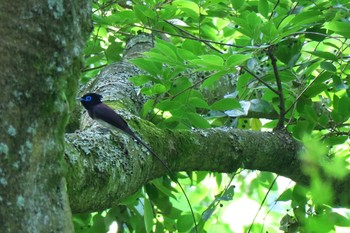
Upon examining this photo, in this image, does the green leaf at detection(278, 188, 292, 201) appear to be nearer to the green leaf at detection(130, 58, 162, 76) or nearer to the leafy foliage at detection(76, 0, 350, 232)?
the leafy foliage at detection(76, 0, 350, 232)

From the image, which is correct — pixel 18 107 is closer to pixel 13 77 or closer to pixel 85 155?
pixel 13 77

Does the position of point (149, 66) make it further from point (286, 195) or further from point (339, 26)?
point (286, 195)

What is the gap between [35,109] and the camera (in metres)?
1.39

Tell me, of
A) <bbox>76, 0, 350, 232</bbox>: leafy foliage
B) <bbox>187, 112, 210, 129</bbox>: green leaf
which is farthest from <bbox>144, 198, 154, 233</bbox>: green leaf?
<bbox>187, 112, 210, 129</bbox>: green leaf

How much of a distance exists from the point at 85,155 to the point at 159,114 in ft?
3.83

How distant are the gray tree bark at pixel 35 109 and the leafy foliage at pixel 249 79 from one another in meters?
1.00

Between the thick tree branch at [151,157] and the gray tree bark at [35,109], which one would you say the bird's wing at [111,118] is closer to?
the thick tree branch at [151,157]

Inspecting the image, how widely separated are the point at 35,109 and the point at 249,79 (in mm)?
1848

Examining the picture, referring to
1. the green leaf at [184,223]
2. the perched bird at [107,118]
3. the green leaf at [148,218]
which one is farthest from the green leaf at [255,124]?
the perched bird at [107,118]

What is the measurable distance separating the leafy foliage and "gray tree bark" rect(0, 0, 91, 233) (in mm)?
1002

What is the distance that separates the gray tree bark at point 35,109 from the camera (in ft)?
4.36

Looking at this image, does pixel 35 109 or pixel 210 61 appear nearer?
pixel 35 109

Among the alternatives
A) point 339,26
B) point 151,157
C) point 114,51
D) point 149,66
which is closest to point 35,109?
point 151,157

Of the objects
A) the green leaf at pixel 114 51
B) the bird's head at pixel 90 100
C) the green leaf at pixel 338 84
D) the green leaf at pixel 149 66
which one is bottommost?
the bird's head at pixel 90 100
